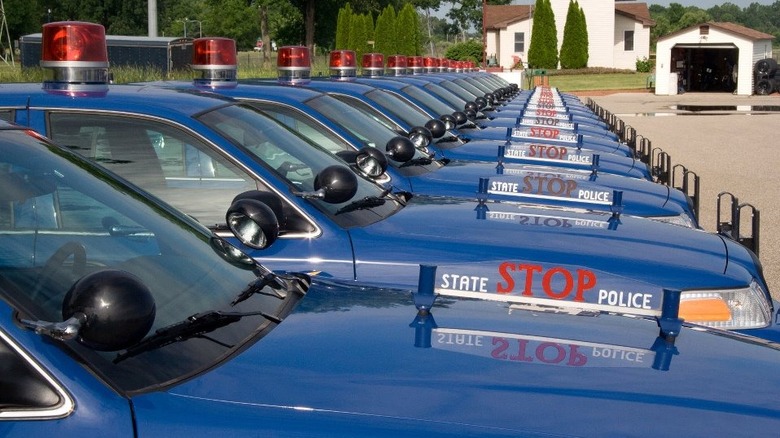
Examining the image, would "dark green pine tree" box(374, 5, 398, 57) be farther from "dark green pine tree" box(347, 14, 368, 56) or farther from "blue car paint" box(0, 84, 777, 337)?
"blue car paint" box(0, 84, 777, 337)

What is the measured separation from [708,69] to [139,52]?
38224mm

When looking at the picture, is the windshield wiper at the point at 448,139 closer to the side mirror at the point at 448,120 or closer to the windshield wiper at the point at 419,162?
the side mirror at the point at 448,120

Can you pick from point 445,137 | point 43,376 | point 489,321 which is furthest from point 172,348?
point 445,137

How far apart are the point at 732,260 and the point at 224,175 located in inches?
94.2

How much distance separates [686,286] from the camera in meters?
4.47

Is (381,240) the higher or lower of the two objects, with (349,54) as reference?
lower

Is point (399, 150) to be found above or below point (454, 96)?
below

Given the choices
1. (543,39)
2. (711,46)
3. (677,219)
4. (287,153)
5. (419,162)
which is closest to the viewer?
(287,153)

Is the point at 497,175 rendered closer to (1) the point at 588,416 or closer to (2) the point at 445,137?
(2) the point at 445,137

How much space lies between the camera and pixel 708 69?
→ 55344 millimetres

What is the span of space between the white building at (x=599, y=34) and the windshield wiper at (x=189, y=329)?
60.0 meters

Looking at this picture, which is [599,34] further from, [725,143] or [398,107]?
[398,107]

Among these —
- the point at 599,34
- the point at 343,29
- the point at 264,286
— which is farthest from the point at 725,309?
the point at 599,34

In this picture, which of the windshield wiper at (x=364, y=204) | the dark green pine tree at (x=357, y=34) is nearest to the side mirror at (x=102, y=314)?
the windshield wiper at (x=364, y=204)
